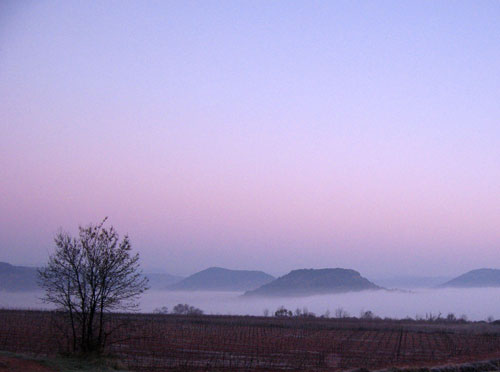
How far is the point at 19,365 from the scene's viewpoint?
1770 cm

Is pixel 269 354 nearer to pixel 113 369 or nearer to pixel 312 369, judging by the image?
pixel 312 369

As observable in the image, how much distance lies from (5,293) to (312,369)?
17247 centimetres

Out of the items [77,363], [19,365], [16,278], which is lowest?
[77,363]

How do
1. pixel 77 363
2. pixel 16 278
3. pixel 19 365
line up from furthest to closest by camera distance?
pixel 16 278
pixel 77 363
pixel 19 365

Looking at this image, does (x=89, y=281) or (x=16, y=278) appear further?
(x=16, y=278)

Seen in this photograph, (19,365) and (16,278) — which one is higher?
(16,278)

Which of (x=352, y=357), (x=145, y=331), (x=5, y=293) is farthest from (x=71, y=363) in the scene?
(x=5, y=293)

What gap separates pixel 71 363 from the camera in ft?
64.6

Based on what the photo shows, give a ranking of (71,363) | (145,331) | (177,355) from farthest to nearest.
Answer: (145,331)
(177,355)
(71,363)

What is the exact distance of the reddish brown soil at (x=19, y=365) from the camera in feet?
55.9

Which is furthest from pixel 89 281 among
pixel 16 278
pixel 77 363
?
pixel 16 278

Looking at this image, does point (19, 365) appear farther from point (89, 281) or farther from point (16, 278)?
point (16, 278)

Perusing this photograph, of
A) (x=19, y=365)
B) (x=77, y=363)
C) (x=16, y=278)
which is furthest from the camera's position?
(x=16, y=278)

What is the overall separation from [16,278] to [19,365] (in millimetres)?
189672
